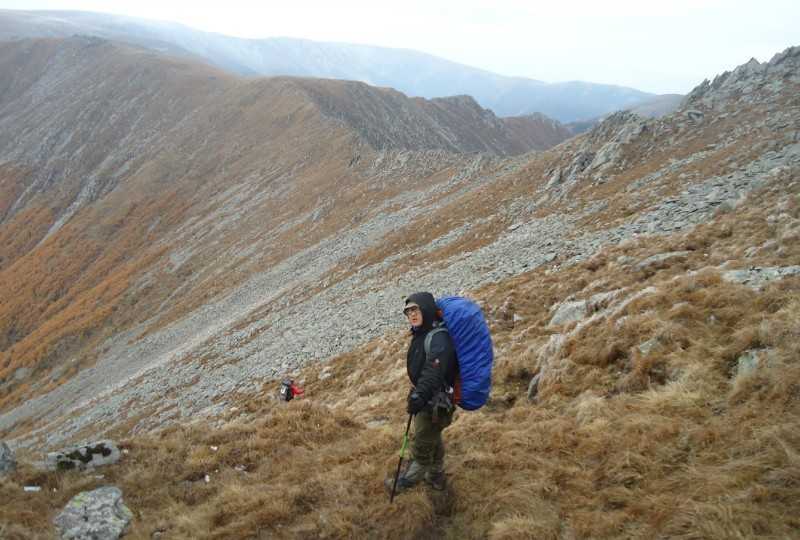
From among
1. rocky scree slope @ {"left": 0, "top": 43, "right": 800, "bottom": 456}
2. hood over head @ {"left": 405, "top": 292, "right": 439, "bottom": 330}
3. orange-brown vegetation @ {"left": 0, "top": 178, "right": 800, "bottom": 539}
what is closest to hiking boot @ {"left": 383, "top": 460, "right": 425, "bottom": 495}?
orange-brown vegetation @ {"left": 0, "top": 178, "right": 800, "bottom": 539}

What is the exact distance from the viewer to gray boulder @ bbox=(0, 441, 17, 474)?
801 centimetres

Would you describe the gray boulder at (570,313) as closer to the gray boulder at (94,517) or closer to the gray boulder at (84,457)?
the gray boulder at (94,517)

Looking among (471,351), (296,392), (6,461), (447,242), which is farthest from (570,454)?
(447,242)

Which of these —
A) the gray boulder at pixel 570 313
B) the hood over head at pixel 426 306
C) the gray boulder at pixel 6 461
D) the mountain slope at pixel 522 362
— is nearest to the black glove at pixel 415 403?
the hood over head at pixel 426 306

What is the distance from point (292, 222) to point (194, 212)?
30.9 m

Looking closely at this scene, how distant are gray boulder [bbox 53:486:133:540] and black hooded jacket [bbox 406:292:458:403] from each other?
5.02 meters

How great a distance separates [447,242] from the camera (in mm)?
31734

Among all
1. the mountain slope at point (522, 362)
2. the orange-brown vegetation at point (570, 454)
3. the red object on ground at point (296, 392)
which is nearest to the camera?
the orange-brown vegetation at point (570, 454)

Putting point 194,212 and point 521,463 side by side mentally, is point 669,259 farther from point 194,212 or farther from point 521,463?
point 194,212

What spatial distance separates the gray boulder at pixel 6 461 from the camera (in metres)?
8.01

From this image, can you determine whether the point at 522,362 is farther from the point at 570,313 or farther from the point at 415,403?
the point at 415,403

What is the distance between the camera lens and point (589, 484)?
19.4ft

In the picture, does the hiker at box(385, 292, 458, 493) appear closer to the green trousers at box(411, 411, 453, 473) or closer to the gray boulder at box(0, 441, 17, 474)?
the green trousers at box(411, 411, 453, 473)

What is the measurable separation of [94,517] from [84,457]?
203 cm
